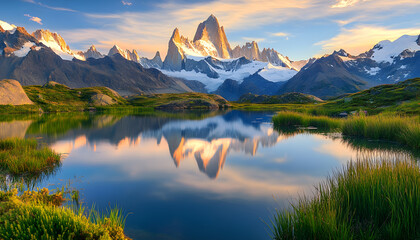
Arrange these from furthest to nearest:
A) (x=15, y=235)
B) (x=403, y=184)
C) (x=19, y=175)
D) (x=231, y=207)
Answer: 1. (x=19, y=175)
2. (x=231, y=207)
3. (x=403, y=184)
4. (x=15, y=235)

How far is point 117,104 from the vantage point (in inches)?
4759

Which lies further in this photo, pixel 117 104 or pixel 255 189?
pixel 117 104

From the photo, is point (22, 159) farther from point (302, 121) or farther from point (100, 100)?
point (100, 100)

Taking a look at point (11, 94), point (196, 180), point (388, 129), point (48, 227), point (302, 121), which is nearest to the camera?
point (48, 227)

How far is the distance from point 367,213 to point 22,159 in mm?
18349

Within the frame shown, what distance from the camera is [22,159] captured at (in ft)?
52.9

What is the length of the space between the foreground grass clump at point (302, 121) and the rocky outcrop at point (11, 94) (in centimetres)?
7056

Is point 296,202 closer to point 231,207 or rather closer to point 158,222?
point 231,207

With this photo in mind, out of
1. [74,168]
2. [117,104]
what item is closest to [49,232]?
[74,168]

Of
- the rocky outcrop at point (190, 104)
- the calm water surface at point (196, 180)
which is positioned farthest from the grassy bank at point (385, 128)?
the rocky outcrop at point (190, 104)

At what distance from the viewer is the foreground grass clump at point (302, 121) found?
40969 mm

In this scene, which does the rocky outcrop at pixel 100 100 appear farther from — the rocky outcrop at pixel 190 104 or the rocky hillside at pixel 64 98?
the rocky outcrop at pixel 190 104

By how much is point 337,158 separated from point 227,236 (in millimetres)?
15427

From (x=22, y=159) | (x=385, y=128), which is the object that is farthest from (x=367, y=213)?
(x=385, y=128)
